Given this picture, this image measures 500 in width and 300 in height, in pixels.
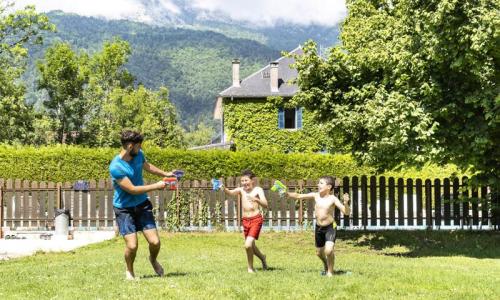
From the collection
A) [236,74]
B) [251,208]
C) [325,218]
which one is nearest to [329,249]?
[325,218]

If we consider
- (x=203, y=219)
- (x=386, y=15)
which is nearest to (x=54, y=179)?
(x=203, y=219)

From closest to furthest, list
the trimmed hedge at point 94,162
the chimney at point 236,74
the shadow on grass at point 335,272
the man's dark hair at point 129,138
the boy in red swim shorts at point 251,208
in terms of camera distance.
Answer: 1. the man's dark hair at point 129,138
2. the shadow on grass at point 335,272
3. the boy in red swim shorts at point 251,208
4. the trimmed hedge at point 94,162
5. the chimney at point 236,74

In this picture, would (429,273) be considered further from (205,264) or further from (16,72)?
(16,72)

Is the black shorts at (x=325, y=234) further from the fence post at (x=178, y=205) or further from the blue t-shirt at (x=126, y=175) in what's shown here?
the fence post at (x=178, y=205)

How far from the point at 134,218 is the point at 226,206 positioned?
1282 centimetres

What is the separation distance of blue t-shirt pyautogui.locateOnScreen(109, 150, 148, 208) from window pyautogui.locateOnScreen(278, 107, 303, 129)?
110 feet

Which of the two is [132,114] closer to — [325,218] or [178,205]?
[178,205]

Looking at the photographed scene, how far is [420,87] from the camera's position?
1588 centimetres

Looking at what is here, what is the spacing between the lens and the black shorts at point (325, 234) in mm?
10016

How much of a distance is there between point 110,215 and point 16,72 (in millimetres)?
22517

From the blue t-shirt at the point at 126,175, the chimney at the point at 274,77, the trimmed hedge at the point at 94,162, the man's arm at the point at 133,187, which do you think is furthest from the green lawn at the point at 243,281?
the chimney at the point at 274,77

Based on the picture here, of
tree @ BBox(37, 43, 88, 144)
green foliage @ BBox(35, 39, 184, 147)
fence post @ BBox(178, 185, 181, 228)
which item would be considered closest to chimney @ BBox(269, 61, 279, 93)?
green foliage @ BBox(35, 39, 184, 147)

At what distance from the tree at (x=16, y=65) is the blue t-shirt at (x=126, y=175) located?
28.7m

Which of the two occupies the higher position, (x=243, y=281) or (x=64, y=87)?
(x=64, y=87)
